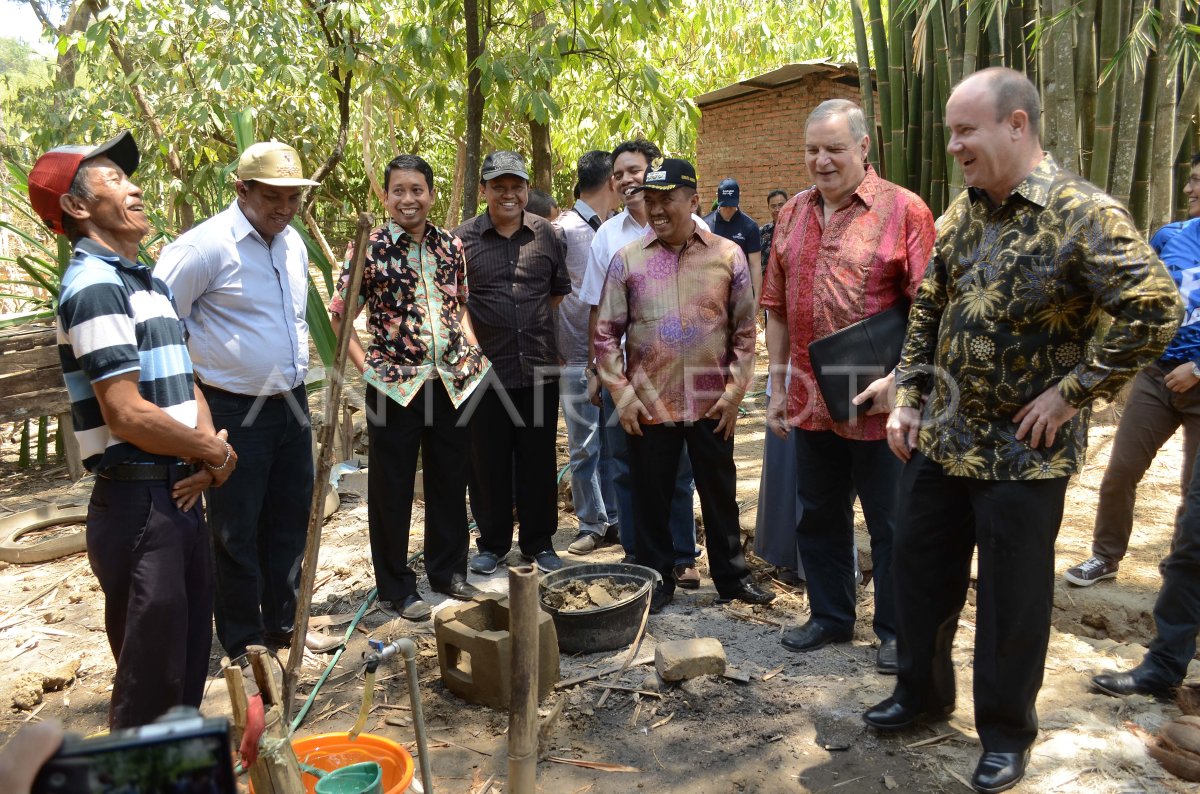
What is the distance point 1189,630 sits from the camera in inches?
135

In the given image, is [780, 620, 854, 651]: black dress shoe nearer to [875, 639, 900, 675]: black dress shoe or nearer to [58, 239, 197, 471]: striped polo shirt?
[875, 639, 900, 675]: black dress shoe

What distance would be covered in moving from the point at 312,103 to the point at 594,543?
6.79 metres

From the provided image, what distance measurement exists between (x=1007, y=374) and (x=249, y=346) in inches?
108

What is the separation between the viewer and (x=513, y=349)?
4770mm

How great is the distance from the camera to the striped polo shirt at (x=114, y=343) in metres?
2.61

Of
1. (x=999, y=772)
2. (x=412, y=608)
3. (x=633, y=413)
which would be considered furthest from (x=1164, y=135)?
(x=412, y=608)

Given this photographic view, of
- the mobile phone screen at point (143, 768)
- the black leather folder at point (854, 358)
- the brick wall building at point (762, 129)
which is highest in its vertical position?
the brick wall building at point (762, 129)

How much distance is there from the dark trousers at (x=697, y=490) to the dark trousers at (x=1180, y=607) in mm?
1712

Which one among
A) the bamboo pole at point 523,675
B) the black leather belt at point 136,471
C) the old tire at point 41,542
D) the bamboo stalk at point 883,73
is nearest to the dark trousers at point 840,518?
the bamboo pole at point 523,675

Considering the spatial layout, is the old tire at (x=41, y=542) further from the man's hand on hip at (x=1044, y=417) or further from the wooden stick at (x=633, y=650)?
the man's hand on hip at (x=1044, y=417)

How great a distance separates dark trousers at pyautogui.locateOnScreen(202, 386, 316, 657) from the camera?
149 inches

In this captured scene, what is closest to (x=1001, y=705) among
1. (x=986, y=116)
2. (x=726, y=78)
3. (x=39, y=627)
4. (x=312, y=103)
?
(x=986, y=116)

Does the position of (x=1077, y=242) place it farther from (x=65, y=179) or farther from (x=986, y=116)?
(x=65, y=179)

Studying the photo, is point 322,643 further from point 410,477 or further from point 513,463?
point 513,463
